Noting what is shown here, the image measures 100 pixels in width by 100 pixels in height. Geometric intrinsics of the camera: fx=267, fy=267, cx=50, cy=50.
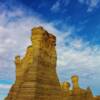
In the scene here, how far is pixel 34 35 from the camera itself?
84250 millimetres

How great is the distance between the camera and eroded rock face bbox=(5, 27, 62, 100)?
7550 cm

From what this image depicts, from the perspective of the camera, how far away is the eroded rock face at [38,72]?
75.5 meters

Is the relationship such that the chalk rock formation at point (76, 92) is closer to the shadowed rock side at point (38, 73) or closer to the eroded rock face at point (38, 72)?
the shadowed rock side at point (38, 73)

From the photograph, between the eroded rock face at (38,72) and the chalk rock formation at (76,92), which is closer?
the eroded rock face at (38,72)

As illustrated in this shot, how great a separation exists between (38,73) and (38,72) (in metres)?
0.37

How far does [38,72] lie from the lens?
254 feet

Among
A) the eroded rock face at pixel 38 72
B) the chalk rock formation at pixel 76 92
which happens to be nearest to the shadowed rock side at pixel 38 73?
the eroded rock face at pixel 38 72

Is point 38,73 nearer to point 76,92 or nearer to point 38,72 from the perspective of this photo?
point 38,72

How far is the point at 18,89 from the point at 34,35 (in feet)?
57.9

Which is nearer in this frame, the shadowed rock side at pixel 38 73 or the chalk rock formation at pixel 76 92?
the shadowed rock side at pixel 38 73

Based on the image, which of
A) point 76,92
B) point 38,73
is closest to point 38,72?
point 38,73

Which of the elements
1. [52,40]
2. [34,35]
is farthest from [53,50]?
[34,35]

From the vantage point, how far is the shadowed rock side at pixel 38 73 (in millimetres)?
75562

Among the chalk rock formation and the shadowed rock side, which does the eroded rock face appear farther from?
the chalk rock formation
